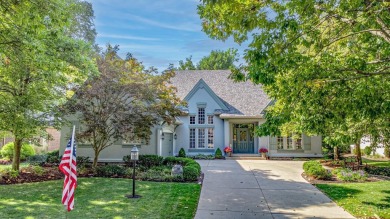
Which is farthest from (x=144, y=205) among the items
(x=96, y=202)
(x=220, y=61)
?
(x=220, y=61)

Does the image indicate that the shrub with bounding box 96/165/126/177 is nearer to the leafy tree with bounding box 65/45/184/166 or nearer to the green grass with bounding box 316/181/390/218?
the leafy tree with bounding box 65/45/184/166

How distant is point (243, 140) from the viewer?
24906 millimetres

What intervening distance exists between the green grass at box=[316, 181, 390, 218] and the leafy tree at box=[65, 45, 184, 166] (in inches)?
342

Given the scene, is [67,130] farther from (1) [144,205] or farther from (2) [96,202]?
(1) [144,205]

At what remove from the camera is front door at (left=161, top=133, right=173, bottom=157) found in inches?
798

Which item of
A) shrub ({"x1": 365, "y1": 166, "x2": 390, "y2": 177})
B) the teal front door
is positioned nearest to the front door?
the teal front door

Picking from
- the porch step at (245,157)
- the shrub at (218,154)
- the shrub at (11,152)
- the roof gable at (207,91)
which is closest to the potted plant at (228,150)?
the porch step at (245,157)

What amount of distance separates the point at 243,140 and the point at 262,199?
15.7 metres

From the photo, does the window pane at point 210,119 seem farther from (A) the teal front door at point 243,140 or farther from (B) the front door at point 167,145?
(B) the front door at point 167,145

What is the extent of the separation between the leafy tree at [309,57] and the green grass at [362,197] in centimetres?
269

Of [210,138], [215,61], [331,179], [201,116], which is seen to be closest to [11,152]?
[201,116]

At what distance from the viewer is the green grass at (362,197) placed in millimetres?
8133

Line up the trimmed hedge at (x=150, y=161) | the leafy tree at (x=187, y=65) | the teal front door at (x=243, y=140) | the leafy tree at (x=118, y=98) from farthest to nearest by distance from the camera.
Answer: the leafy tree at (x=187, y=65) < the teal front door at (x=243, y=140) < the trimmed hedge at (x=150, y=161) < the leafy tree at (x=118, y=98)

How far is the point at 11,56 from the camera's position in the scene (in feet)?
25.2
